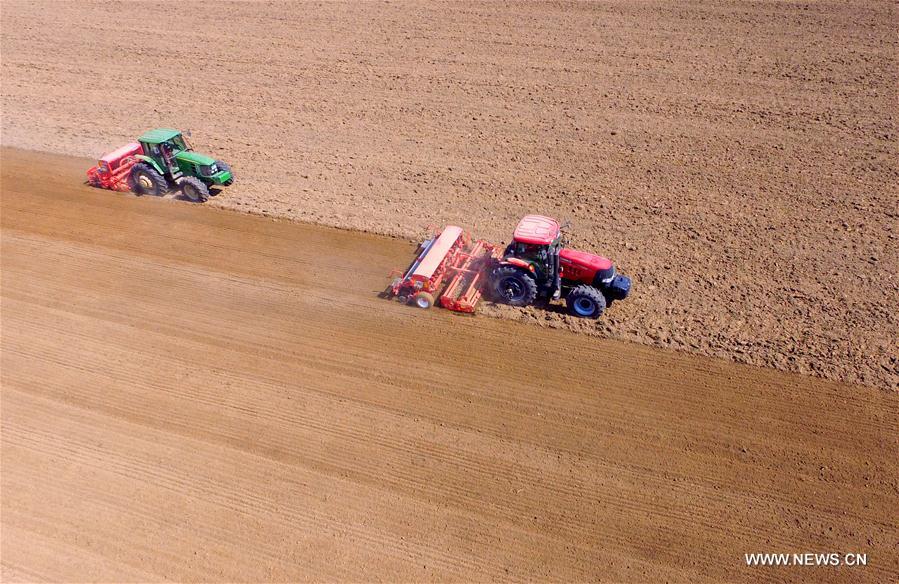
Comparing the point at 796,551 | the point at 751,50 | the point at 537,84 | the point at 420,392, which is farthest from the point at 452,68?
the point at 796,551

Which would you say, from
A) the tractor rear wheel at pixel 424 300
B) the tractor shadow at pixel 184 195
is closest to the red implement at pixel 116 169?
the tractor shadow at pixel 184 195

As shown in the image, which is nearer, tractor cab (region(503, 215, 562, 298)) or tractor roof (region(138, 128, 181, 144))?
tractor cab (region(503, 215, 562, 298))

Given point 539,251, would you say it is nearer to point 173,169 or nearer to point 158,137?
point 173,169

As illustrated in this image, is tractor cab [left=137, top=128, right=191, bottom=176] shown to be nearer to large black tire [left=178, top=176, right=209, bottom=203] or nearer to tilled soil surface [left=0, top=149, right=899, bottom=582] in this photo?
large black tire [left=178, top=176, right=209, bottom=203]

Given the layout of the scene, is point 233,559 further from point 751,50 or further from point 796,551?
point 751,50

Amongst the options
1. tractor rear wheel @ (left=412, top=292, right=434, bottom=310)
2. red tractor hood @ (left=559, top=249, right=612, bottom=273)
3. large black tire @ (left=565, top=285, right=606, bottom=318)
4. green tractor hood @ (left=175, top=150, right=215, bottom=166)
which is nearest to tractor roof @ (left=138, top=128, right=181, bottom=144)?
green tractor hood @ (left=175, top=150, right=215, bottom=166)
